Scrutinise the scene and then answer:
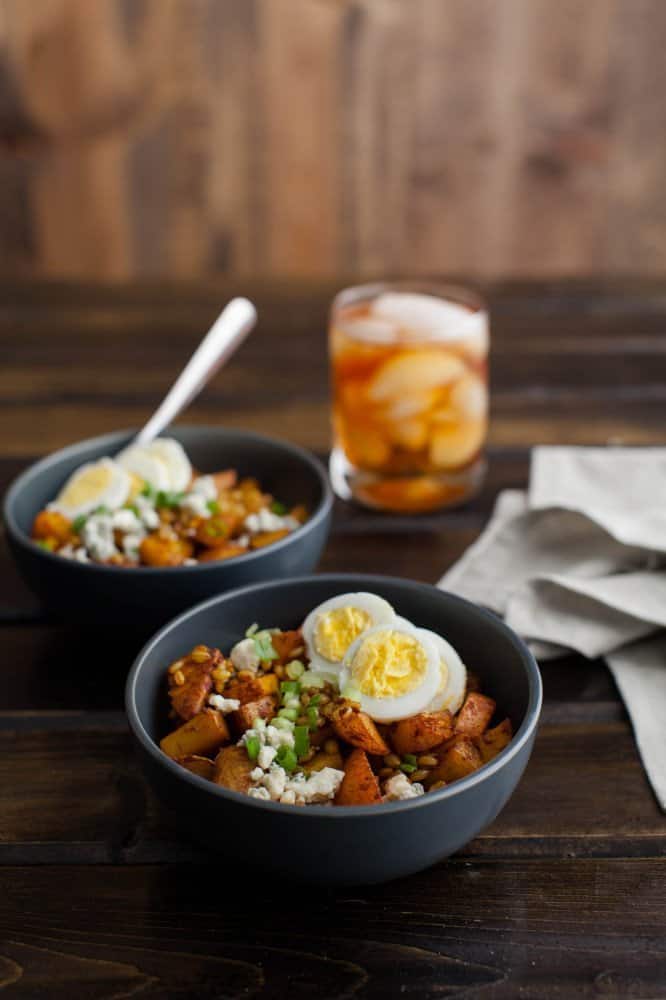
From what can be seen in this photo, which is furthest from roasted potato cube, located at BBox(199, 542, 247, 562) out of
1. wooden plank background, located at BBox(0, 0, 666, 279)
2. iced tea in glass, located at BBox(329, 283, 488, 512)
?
wooden plank background, located at BBox(0, 0, 666, 279)

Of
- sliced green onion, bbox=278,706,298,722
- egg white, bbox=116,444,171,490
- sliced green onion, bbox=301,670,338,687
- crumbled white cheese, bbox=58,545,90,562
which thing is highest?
sliced green onion, bbox=278,706,298,722

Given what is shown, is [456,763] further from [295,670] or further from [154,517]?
[154,517]

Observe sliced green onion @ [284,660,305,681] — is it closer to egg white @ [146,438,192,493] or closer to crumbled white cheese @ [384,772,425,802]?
crumbled white cheese @ [384,772,425,802]

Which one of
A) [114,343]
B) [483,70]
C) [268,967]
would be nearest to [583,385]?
[114,343]

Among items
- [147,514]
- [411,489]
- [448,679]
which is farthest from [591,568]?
[147,514]

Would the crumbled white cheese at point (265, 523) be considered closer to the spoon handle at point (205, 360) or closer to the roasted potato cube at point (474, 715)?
the spoon handle at point (205, 360)

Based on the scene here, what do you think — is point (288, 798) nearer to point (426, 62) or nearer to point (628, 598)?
point (628, 598)
